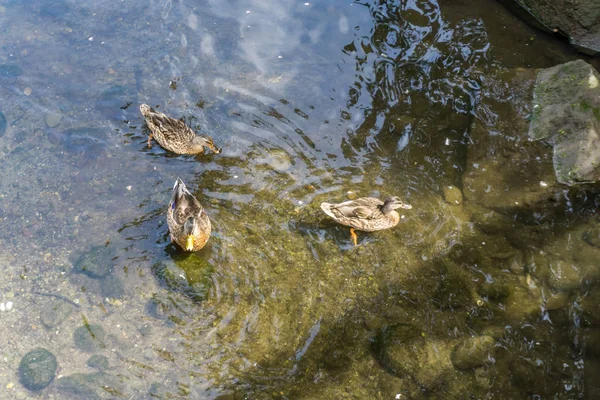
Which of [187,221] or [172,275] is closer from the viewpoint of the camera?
[187,221]

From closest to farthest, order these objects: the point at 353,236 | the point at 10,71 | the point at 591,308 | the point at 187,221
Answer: the point at 591,308 → the point at 187,221 → the point at 353,236 → the point at 10,71

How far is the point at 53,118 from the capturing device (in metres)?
7.40

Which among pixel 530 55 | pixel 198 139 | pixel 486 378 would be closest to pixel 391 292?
pixel 486 378

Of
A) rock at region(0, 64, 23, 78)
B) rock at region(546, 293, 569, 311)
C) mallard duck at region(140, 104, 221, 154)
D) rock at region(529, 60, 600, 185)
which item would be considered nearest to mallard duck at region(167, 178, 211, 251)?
mallard duck at region(140, 104, 221, 154)

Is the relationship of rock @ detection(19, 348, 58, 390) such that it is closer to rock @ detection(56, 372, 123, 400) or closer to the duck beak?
rock @ detection(56, 372, 123, 400)

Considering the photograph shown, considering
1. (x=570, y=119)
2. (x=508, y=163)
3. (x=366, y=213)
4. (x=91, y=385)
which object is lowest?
(x=91, y=385)

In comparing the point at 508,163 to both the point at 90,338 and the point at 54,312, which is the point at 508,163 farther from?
the point at 54,312

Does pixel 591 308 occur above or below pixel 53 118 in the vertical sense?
above

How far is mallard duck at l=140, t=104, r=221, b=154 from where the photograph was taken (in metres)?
6.86

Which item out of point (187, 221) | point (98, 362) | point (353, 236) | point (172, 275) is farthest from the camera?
point (353, 236)

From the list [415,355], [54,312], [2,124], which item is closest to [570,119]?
[415,355]

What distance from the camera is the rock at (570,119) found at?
21.6ft

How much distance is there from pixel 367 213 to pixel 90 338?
326cm

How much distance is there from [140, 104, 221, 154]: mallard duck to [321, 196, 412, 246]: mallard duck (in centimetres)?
204
